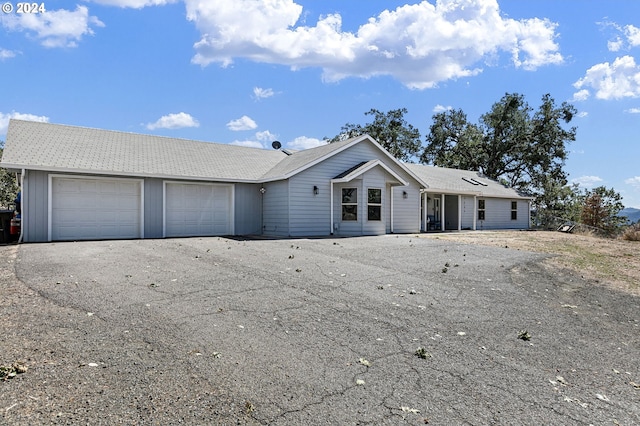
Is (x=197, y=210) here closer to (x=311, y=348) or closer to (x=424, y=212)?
(x=424, y=212)

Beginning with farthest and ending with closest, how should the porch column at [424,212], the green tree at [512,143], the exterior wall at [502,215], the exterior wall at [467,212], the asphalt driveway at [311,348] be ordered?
1. the green tree at [512,143]
2. the exterior wall at [502,215]
3. the exterior wall at [467,212]
4. the porch column at [424,212]
5. the asphalt driveway at [311,348]

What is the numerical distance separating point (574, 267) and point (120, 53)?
54.5 ft

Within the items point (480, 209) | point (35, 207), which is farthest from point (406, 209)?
point (35, 207)

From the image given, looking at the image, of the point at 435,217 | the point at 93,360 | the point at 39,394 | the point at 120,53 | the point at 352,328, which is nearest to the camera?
the point at 39,394

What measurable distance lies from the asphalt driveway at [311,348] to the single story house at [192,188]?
6.42m

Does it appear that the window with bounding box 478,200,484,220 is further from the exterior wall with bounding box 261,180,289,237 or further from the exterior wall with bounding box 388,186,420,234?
the exterior wall with bounding box 261,180,289,237

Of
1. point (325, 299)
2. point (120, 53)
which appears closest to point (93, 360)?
point (325, 299)

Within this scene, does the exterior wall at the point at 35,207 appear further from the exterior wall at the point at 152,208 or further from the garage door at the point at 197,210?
the garage door at the point at 197,210

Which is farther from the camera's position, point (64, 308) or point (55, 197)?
point (55, 197)

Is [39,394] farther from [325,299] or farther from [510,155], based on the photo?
[510,155]

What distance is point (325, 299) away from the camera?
5793 mm

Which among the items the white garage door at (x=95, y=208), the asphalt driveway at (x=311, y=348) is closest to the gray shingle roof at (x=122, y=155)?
the white garage door at (x=95, y=208)

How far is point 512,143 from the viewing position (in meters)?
36.8

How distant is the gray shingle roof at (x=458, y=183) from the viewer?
22.8m
